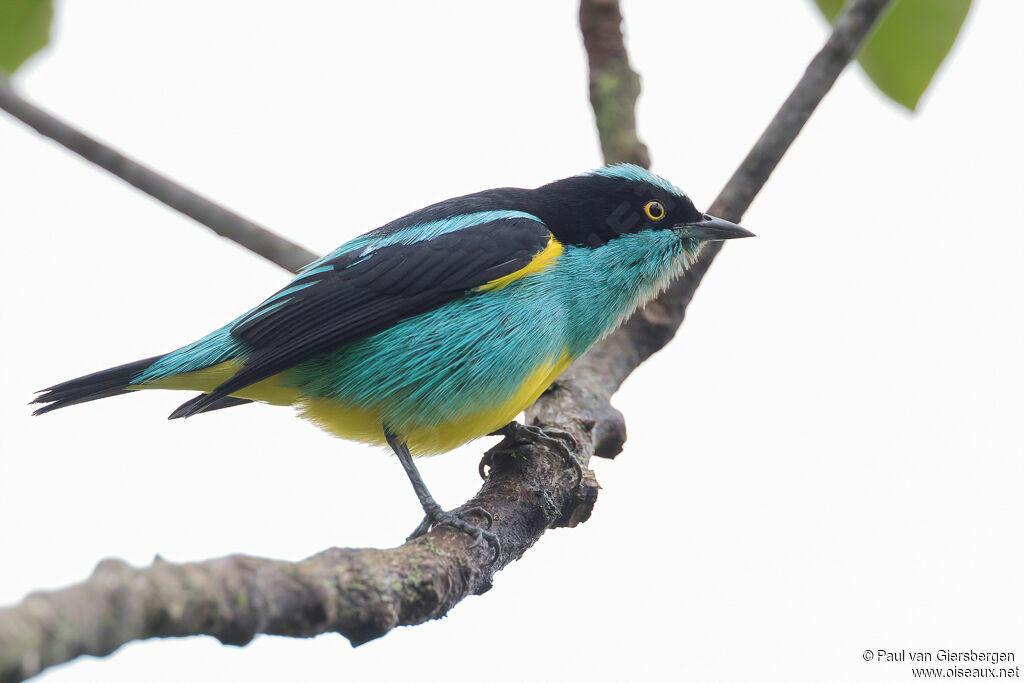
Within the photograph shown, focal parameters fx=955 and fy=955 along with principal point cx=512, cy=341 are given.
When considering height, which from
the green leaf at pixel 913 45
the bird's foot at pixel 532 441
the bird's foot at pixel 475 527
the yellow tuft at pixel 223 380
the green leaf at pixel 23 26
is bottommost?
the bird's foot at pixel 475 527

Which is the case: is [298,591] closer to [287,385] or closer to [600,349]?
[287,385]

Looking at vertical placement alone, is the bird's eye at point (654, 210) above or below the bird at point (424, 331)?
above

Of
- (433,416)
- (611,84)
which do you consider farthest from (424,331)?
(611,84)

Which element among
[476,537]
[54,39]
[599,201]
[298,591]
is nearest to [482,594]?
[476,537]

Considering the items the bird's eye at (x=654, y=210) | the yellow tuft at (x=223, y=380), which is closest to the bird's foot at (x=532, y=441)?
the yellow tuft at (x=223, y=380)

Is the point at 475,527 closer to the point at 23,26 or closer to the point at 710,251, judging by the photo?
the point at 710,251

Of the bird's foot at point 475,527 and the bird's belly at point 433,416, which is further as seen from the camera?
the bird's belly at point 433,416

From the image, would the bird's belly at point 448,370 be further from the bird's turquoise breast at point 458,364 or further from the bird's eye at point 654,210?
the bird's eye at point 654,210
